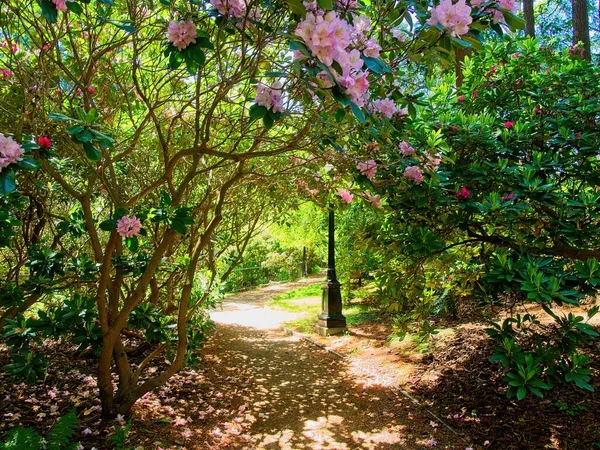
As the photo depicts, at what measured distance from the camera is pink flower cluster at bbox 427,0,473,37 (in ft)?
5.93

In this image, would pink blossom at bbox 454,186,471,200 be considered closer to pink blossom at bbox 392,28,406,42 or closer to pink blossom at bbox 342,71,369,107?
pink blossom at bbox 392,28,406,42

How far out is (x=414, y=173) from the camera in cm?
301

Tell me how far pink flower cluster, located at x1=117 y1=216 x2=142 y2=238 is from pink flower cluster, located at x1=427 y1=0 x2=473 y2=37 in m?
2.17

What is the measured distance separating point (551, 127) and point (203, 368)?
4.93 metres

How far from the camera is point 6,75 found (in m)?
3.60

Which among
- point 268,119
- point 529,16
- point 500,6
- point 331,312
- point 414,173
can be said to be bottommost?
point 331,312

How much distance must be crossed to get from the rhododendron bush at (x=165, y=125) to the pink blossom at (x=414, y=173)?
0.01m

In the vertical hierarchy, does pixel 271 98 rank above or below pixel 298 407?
above

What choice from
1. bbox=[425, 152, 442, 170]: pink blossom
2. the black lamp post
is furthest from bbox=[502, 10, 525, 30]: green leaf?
the black lamp post

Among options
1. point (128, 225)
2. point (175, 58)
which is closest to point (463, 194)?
point (175, 58)

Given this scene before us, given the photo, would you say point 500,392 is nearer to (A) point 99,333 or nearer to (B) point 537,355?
(B) point 537,355

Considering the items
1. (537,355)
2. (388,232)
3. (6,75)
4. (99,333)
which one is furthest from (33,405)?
(537,355)

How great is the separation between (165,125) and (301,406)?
346 centimetres

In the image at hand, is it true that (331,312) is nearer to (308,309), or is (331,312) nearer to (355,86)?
(308,309)
